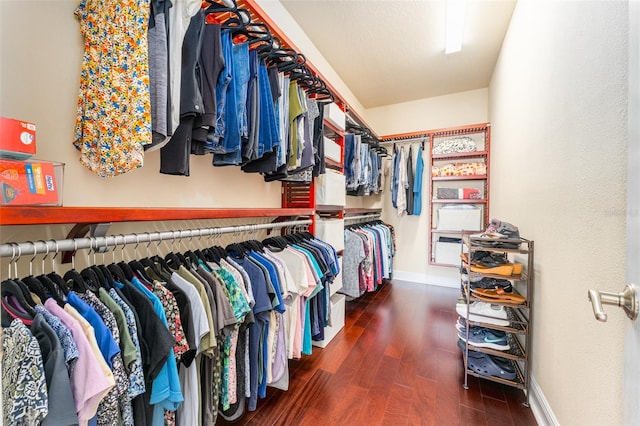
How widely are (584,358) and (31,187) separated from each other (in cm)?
204

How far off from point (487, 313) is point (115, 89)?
2377 mm

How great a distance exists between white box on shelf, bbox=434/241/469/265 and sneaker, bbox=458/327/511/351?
1929mm

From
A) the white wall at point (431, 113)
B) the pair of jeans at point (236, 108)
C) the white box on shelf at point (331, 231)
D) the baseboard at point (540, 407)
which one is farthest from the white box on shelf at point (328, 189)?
the white wall at point (431, 113)

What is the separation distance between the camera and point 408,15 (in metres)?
2.34

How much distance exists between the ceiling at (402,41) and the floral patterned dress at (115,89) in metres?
1.80

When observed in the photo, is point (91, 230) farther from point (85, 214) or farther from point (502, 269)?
point (502, 269)

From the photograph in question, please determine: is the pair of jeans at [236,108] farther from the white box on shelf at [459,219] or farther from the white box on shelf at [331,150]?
the white box on shelf at [459,219]

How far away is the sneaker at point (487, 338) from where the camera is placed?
67.1 inches

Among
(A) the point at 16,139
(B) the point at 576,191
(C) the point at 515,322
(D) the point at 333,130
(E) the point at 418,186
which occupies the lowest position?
(C) the point at 515,322

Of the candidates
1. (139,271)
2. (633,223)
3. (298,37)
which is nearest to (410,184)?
(298,37)

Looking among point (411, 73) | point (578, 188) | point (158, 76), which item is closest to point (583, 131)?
point (578, 188)

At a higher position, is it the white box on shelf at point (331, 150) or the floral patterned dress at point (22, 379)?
the white box on shelf at point (331, 150)

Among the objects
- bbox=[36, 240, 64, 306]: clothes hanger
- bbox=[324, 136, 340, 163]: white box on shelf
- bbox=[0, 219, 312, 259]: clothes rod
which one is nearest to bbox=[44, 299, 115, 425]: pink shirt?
bbox=[36, 240, 64, 306]: clothes hanger

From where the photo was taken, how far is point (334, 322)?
2381 millimetres
